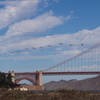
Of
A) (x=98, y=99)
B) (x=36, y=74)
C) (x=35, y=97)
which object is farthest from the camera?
(x=36, y=74)

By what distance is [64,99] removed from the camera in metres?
33.8

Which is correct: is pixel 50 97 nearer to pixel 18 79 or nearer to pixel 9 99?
pixel 9 99

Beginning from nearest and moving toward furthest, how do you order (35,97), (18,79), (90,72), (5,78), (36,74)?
(35,97) → (5,78) → (90,72) → (18,79) → (36,74)

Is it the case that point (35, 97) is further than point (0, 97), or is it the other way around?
point (0, 97)

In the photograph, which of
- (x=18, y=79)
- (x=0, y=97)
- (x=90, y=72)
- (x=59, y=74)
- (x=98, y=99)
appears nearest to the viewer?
(x=98, y=99)

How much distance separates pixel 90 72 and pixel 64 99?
5993 cm

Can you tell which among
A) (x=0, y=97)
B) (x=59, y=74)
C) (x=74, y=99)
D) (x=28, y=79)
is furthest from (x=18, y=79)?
(x=74, y=99)

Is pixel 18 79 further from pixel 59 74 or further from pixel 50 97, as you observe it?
pixel 50 97

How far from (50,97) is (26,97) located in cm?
335

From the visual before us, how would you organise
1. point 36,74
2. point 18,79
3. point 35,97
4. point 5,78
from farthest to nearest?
1. point 36,74
2. point 18,79
3. point 5,78
4. point 35,97

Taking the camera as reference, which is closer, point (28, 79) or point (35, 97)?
point (35, 97)

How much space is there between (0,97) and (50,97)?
24.0 feet

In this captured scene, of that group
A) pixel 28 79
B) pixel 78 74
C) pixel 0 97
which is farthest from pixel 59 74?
pixel 0 97

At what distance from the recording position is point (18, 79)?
10856cm
